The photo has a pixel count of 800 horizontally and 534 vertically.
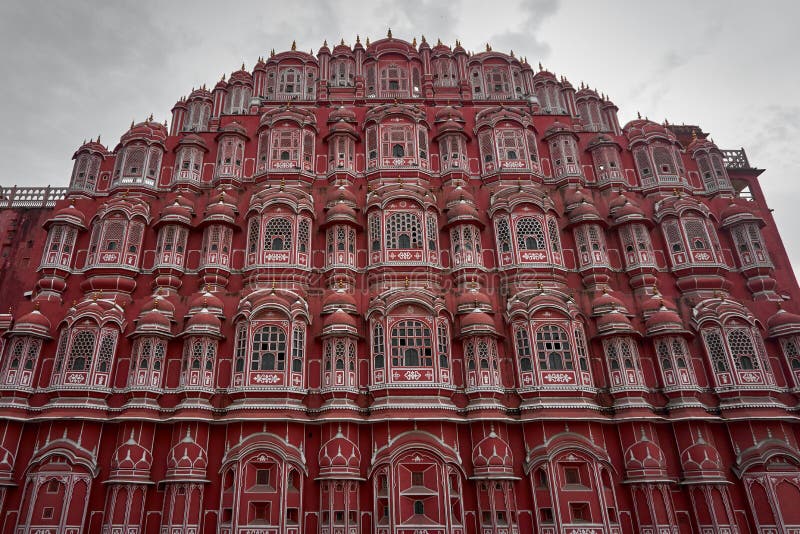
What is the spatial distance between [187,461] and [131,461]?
209 centimetres

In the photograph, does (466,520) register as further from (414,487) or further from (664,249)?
(664,249)

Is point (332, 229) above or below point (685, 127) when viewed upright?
below

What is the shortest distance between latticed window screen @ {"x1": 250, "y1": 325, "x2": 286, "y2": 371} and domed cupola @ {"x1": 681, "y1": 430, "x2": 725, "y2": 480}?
16.3 meters

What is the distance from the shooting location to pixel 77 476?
65.0 ft

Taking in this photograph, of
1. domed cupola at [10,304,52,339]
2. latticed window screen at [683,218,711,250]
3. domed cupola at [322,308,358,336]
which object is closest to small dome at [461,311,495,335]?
domed cupola at [322,308,358,336]

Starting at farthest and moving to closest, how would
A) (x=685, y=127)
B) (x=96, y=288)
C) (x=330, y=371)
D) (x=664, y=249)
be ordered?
(x=685, y=127) < (x=664, y=249) < (x=96, y=288) < (x=330, y=371)

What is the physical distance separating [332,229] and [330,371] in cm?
706

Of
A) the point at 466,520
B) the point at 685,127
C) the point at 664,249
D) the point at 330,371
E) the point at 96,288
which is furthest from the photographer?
the point at 685,127

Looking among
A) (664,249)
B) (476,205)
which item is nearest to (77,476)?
(476,205)

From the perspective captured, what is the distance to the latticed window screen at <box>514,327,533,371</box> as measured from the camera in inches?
871

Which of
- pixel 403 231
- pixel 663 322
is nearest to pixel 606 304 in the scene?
pixel 663 322

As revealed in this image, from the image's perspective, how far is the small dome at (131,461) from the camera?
64.3ft

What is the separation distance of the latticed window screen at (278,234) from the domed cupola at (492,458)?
12179 millimetres

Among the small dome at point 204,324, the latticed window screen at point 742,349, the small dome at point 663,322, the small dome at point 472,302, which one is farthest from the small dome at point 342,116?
the latticed window screen at point 742,349
